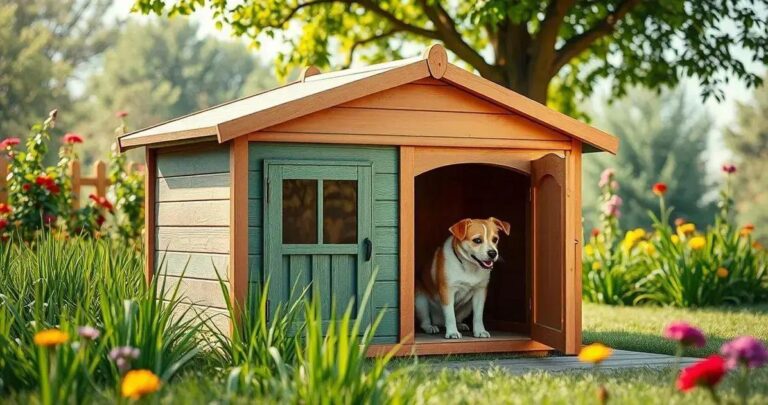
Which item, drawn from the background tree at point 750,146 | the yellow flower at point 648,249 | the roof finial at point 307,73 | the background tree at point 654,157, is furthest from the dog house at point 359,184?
the background tree at point 750,146

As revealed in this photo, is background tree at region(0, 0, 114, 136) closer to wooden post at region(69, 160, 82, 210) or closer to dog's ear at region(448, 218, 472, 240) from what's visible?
wooden post at region(69, 160, 82, 210)

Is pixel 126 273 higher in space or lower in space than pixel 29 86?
lower

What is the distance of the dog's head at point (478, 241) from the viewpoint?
8398 millimetres

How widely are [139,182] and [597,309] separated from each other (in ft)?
18.0

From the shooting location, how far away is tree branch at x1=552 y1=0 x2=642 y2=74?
47.1 feet

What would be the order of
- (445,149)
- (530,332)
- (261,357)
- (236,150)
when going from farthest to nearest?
(530,332)
(445,149)
(236,150)
(261,357)

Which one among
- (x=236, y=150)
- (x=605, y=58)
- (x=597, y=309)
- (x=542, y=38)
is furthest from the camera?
(x=605, y=58)

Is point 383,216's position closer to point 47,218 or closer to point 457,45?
point 47,218

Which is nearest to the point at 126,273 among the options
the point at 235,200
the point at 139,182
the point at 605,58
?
the point at 235,200

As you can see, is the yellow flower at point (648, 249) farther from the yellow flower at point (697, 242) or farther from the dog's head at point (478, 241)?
the dog's head at point (478, 241)

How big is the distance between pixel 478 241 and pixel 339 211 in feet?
3.95

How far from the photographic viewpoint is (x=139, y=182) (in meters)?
13.2

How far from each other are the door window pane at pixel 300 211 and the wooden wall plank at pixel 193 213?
1.35ft

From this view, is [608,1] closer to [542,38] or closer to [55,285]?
[542,38]
